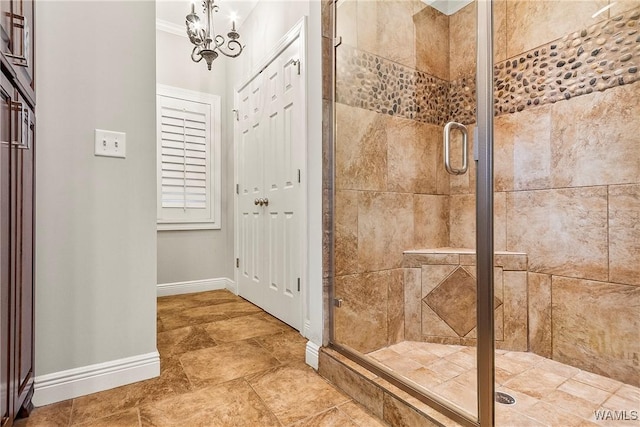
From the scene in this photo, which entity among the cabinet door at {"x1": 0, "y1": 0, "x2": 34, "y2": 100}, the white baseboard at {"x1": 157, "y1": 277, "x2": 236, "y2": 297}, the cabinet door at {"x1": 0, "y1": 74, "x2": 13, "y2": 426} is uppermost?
the cabinet door at {"x1": 0, "y1": 0, "x2": 34, "y2": 100}

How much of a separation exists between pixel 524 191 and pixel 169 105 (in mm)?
3064

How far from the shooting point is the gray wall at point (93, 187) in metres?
1.44

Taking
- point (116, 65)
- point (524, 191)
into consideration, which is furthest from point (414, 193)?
point (116, 65)

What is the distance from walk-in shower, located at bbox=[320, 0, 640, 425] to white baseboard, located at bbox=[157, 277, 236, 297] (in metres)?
1.91

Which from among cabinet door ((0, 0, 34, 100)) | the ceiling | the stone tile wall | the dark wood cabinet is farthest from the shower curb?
the ceiling

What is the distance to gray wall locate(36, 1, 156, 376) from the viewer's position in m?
1.44

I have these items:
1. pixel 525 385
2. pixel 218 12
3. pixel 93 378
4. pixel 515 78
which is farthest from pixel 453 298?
pixel 218 12

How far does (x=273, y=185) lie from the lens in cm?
260

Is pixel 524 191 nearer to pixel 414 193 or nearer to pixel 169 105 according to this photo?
pixel 414 193

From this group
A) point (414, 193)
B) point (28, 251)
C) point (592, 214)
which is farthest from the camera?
point (414, 193)

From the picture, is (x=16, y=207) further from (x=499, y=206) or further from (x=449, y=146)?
(x=499, y=206)

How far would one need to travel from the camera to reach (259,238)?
2840mm

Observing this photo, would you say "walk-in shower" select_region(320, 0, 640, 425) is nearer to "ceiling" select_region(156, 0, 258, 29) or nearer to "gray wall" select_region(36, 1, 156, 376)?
"gray wall" select_region(36, 1, 156, 376)

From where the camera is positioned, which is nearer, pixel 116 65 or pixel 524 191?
pixel 116 65
